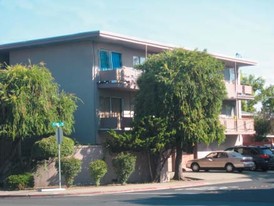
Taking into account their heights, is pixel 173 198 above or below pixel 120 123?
below

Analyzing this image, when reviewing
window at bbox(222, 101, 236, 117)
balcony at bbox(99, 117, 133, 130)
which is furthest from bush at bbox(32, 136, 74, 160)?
window at bbox(222, 101, 236, 117)

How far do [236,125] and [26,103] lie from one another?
20642mm

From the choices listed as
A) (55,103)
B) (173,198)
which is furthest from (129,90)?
(173,198)

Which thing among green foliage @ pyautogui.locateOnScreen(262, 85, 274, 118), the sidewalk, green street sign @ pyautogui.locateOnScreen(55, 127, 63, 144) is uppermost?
green foliage @ pyautogui.locateOnScreen(262, 85, 274, 118)

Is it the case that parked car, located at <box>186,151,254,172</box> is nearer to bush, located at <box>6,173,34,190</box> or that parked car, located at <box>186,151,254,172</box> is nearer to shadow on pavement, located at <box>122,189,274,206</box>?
shadow on pavement, located at <box>122,189,274,206</box>

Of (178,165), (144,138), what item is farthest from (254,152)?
(144,138)

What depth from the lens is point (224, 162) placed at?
3691 cm

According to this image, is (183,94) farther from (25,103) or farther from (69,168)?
(25,103)

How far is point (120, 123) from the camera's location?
32875 mm

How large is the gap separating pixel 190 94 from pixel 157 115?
212 cm

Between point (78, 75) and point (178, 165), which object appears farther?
point (78, 75)

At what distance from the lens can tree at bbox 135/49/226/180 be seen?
29.5 m

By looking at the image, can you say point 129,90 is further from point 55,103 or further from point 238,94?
point 238,94

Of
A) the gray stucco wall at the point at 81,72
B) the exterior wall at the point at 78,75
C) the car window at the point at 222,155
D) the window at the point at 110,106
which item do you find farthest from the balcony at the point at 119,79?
the car window at the point at 222,155
